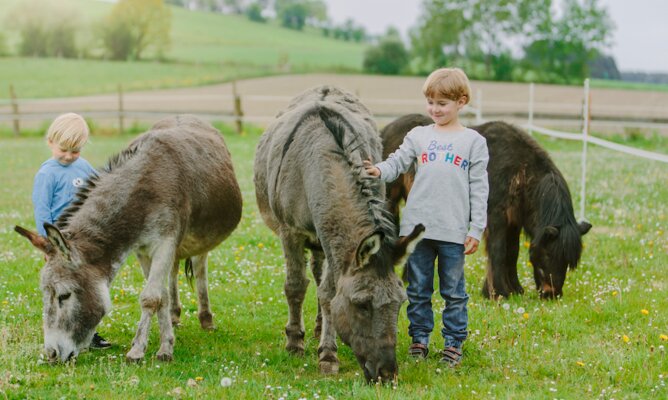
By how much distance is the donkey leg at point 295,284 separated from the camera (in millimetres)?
5828

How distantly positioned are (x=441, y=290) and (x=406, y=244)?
1205mm

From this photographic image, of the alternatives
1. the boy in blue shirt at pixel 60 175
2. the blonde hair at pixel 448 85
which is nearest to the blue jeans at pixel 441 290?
the blonde hair at pixel 448 85

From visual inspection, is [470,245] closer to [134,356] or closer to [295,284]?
[295,284]

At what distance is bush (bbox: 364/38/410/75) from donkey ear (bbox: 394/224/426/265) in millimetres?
50378

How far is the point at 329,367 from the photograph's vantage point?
5.41 m

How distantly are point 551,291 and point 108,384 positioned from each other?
4680 millimetres

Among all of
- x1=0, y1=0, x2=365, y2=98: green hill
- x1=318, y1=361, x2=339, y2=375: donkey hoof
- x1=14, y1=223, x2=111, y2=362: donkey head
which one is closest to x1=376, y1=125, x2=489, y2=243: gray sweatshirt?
x1=318, y1=361, x2=339, y2=375: donkey hoof

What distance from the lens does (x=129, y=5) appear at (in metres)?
59.6

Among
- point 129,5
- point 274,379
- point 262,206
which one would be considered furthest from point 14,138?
point 129,5

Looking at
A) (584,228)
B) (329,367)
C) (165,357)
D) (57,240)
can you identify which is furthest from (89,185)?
(584,228)

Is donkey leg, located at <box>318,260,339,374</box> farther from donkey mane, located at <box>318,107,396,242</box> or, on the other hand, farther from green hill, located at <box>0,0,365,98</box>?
green hill, located at <box>0,0,365,98</box>

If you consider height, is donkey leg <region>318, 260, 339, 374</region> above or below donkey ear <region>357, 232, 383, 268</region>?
below

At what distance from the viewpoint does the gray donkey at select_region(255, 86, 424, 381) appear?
15.4ft

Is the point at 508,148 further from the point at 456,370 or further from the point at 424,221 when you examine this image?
the point at 456,370
